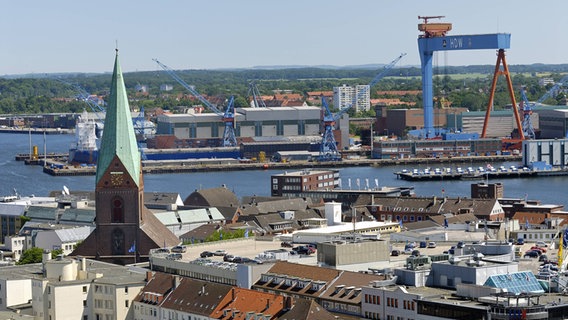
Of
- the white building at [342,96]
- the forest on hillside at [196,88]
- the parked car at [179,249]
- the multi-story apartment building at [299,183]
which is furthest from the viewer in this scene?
the white building at [342,96]

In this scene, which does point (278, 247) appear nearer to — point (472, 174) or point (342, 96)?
point (472, 174)

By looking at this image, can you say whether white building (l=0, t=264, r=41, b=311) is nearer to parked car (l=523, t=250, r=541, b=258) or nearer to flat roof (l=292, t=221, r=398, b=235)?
flat roof (l=292, t=221, r=398, b=235)

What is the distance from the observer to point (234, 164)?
70750 millimetres

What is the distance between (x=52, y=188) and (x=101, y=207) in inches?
1113

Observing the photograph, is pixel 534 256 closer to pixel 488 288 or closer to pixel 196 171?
pixel 488 288

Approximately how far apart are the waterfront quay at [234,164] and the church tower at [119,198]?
38.5 meters

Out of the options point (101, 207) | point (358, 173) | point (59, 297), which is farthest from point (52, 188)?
point (59, 297)

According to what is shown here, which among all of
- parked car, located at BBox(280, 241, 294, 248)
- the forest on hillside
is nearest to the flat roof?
parked car, located at BBox(280, 241, 294, 248)

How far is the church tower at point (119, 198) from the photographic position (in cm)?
2827

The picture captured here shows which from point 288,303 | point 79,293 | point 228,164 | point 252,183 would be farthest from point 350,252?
point 228,164

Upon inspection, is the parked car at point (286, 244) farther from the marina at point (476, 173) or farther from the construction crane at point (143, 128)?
the construction crane at point (143, 128)

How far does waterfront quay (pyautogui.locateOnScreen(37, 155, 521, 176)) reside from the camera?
224ft

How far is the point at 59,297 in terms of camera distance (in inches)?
912

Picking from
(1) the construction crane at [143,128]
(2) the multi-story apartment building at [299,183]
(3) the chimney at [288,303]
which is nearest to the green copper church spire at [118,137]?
(3) the chimney at [288,303]
